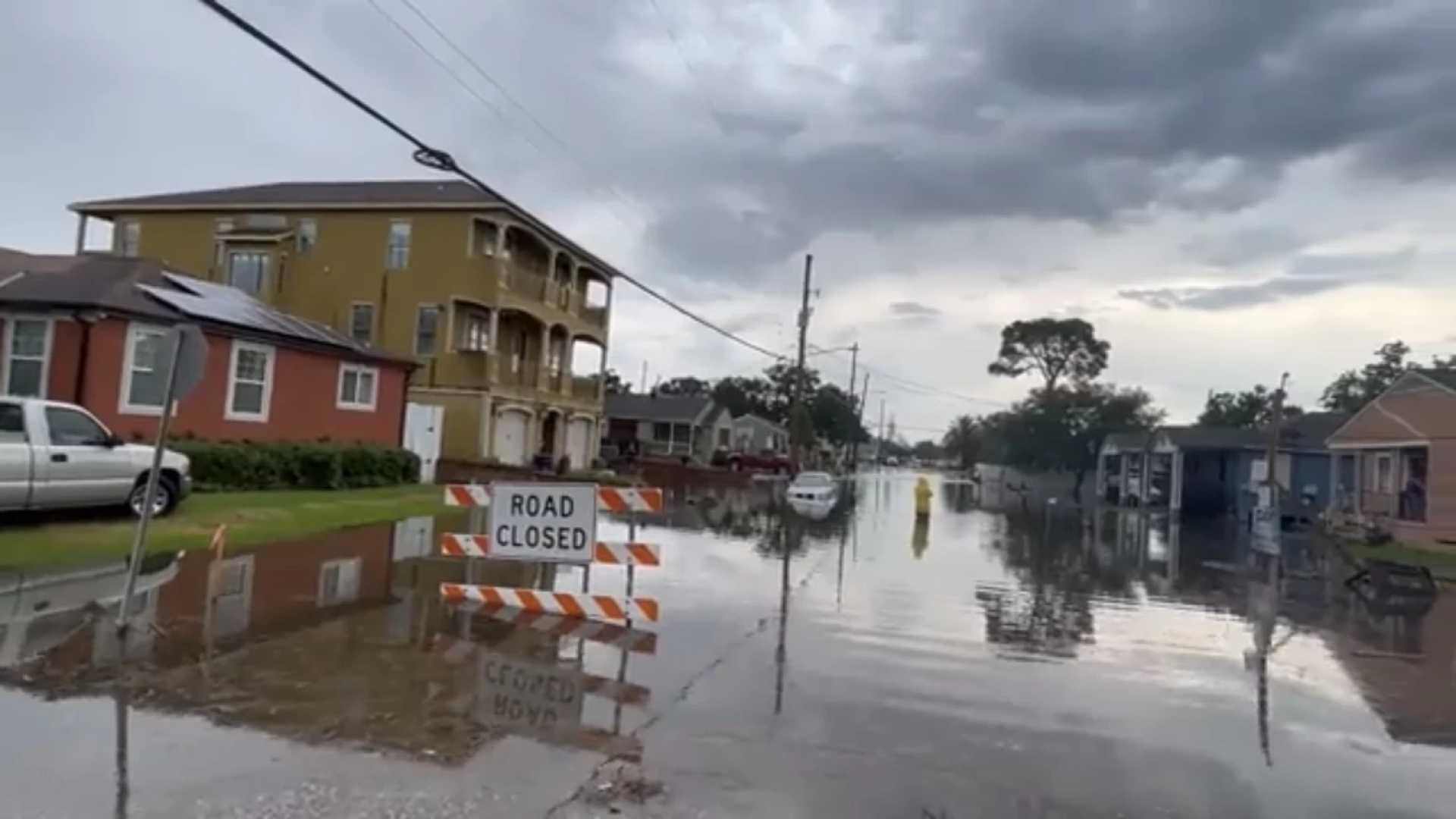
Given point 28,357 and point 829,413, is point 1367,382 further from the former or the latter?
point 28,357

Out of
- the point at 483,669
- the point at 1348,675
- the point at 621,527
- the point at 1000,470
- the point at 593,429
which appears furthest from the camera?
the point at 1000,470

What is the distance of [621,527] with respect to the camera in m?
25.0

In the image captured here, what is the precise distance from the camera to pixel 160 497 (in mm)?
17266

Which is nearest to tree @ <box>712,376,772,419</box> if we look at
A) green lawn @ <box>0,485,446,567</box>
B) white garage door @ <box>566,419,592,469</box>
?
white garage door @ <box>566,419,592,469</box>

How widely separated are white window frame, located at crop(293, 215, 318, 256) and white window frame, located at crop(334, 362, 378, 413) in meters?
15.1

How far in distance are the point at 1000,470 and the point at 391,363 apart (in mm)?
62696

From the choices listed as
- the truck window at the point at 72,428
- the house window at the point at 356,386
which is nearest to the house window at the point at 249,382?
the house window at the point at 356,386

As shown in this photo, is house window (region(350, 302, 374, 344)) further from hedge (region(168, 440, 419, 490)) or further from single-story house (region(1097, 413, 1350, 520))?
single-story house (region(1097, 413, 1350, 520))

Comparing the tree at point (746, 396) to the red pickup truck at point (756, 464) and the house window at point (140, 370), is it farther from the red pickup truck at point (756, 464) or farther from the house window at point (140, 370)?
the house window at point (140, 370)

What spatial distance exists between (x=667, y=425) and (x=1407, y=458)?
51.9 metres

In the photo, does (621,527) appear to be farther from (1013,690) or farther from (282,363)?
(1013,690)

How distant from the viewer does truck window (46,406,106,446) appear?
1516cm

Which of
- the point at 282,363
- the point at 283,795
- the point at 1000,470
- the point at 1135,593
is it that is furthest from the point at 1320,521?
the point at 1000,470

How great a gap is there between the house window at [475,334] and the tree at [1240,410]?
6831cm
